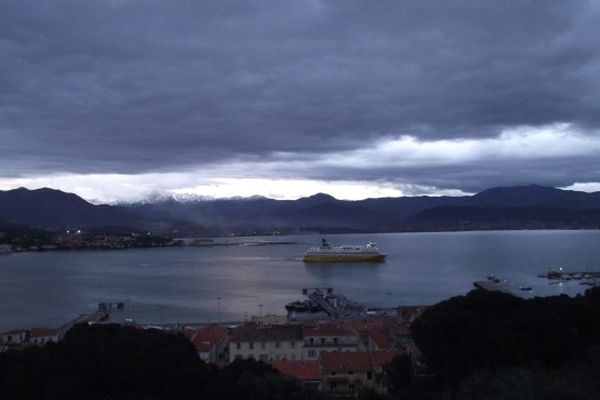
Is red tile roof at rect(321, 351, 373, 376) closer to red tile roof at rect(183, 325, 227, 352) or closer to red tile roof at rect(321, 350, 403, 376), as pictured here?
red tile roof at rect(321, 350, 403, 376)

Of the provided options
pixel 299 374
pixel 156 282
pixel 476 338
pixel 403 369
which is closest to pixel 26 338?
pixel 299 374

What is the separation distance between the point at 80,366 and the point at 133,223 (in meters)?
125

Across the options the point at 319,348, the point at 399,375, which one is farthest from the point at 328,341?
the point at 399,375

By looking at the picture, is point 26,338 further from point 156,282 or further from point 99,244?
point 99,244

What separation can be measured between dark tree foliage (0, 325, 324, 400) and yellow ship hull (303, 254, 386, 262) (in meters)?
37.1

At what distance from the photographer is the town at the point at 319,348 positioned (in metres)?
8.70

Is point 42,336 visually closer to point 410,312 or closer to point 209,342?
point 209,342

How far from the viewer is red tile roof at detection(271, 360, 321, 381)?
8609 mm

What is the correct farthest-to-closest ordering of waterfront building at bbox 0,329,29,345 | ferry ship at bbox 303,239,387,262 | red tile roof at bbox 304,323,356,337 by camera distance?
1. ferry ship at bbox 303,239,387,262
2. waterfront building at bbox 0,329,29,345
3. red tile roof at bbox 304,323,356,337

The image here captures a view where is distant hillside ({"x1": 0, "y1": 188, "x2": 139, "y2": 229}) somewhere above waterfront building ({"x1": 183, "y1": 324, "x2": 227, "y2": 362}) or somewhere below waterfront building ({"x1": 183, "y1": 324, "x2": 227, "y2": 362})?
above

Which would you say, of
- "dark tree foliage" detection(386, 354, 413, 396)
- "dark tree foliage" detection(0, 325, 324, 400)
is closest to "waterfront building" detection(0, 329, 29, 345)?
"dark tree foliage" detection(0, 325, 324, 400)

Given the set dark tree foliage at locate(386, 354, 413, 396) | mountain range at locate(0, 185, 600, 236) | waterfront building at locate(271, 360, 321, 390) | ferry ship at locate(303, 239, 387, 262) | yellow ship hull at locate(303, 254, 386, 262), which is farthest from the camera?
mountain range at locate(0, 185, 600, 236)

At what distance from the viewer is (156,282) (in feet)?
96.5

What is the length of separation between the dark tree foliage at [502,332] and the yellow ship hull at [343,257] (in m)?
34.9
